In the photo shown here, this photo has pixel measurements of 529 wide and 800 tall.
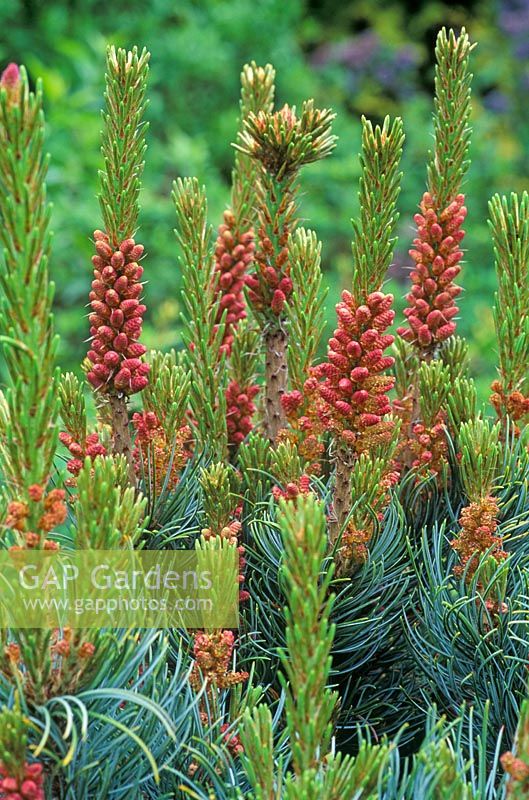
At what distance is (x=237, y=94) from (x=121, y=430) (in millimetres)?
2719

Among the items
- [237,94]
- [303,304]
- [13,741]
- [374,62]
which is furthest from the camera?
[374,62]

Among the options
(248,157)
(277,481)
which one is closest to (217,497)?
(277,481)

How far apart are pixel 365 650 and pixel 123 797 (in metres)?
0.18

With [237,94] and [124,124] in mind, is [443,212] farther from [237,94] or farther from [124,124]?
[237,94]

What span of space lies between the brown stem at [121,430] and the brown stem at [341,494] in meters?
0.13

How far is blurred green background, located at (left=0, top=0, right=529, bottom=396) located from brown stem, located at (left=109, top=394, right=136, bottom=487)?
52.7 inches

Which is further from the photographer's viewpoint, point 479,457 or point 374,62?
point 374,62

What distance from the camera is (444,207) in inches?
25.6

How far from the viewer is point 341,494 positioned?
1.86 ft

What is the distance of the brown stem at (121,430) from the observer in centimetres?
60

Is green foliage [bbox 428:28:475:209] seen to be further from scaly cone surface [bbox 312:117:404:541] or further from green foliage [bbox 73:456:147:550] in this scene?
green foliage [bbox 73:456:147:550]

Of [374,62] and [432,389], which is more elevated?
[374,62]

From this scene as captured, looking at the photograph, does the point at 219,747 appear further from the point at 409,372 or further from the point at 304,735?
the point at 409,372

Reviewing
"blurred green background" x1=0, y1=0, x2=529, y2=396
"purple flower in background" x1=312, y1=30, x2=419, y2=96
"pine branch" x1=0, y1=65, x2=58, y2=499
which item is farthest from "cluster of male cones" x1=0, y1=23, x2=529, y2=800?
"purple flower in background" x1=312, y1=30, x2=419, y2=96
